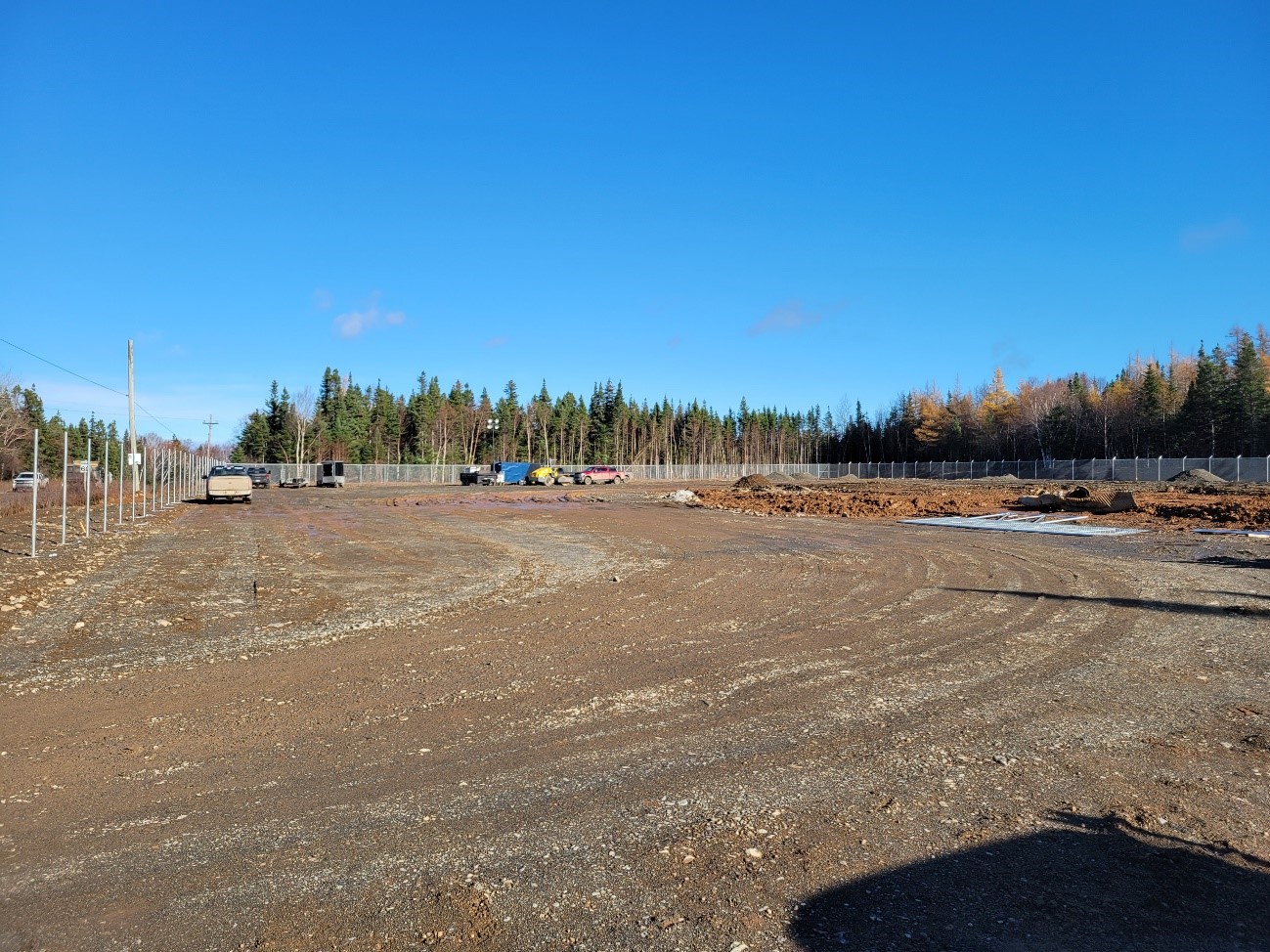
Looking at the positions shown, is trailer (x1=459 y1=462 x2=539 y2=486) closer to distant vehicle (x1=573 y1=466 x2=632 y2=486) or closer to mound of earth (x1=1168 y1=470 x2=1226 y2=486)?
distant vehicle (x1=573 y1=466 x2=632 y2=486)

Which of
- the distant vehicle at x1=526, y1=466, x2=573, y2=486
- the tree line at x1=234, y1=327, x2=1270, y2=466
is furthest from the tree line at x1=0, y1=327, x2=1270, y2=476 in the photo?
the distant vehicle at x1=526, y1=466, x2=573, y2=486

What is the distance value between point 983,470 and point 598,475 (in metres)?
45.1

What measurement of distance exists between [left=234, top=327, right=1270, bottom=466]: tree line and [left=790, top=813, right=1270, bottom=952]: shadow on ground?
94.4 m

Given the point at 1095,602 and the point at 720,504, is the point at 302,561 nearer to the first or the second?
the point at 1095,602

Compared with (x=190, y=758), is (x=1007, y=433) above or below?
above

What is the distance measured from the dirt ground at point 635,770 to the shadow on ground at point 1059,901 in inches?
0.7

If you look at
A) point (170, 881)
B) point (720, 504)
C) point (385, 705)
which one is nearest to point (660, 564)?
point (385, 705)

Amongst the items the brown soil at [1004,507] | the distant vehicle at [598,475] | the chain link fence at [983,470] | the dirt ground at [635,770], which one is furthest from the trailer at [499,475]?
the dirt ground at [635,770]

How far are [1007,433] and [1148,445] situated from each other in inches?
733

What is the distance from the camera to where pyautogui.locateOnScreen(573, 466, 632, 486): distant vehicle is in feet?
248

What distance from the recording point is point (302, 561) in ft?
55.0

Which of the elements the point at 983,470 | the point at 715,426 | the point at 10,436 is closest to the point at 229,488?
the point at 10,436

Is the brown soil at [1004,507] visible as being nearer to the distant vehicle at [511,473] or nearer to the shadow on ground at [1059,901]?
the shadow on ground at [1059,901]

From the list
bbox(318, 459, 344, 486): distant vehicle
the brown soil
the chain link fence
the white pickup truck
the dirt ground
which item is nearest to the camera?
the dirt ground
